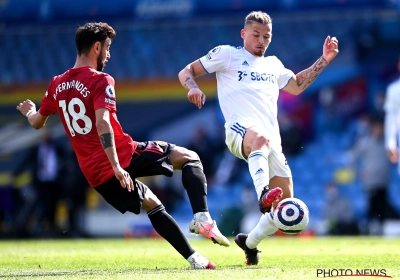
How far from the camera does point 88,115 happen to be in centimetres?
677

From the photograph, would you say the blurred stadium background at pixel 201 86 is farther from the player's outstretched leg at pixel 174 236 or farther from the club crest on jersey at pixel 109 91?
the club crest on jersey at pixel 109 91

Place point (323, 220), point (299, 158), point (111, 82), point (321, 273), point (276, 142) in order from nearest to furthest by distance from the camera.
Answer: point (321, 273) → point (111, 82) → point (276, 142) → point (323, 220) → point (299, 158)

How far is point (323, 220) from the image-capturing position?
721 inches

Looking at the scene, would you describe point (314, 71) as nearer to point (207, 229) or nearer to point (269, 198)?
point (269, 198)

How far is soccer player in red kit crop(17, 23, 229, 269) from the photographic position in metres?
6.69

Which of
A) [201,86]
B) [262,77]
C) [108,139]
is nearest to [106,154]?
[108,139]

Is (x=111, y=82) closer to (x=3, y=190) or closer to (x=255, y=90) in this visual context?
(x=255, y=90)

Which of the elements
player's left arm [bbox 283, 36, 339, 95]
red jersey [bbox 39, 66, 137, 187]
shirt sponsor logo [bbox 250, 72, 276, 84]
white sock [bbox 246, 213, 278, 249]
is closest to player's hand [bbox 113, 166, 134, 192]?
red jersey [bbox 39, 66, 137, 187]

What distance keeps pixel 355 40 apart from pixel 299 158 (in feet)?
11.3

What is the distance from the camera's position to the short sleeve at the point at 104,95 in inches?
257

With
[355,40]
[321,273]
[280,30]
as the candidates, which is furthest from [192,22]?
[321,273]

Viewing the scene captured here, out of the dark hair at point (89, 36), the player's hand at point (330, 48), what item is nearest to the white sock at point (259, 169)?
the player's hand at point (330, 48)

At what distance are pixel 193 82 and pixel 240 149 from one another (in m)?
0.75

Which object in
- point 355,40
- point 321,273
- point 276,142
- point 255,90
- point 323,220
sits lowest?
point 323,220
